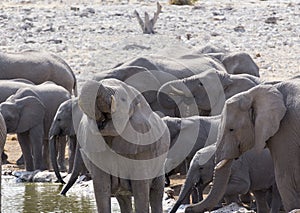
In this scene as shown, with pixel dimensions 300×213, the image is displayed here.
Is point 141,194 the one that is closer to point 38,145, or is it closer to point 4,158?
point 38,145

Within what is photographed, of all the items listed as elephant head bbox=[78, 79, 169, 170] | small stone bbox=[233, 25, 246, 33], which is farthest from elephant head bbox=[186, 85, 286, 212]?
small stone bbox=[233, 25, 246, 33]

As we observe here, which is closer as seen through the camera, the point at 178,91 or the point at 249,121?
the point at 249,121

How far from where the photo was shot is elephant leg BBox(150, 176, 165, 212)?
786 centimetres

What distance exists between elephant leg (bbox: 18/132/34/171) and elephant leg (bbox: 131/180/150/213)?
4.84 meters

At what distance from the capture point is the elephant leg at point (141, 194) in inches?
291

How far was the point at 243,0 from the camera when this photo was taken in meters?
29.1

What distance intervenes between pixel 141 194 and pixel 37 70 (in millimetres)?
7966

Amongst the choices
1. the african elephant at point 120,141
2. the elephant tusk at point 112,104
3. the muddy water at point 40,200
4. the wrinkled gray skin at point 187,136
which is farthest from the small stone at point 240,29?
the elephant tusk at point 112,104

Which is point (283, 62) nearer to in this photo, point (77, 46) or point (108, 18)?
point (77, 46)

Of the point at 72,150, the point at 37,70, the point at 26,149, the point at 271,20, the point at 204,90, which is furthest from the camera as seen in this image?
the point at 271,20

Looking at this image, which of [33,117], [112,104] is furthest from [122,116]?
[33,117]

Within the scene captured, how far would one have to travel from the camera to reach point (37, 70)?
15.2m

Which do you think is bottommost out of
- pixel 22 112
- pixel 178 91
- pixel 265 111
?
pixel 22 112

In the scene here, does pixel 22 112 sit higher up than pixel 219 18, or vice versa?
pixel 22 112
